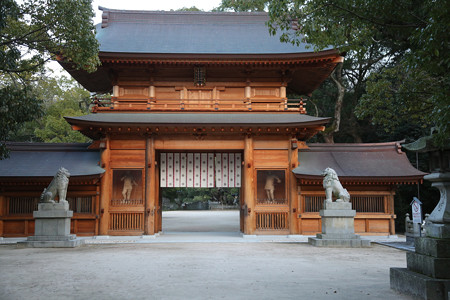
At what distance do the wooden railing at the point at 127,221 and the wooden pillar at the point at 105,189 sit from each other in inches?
11.8

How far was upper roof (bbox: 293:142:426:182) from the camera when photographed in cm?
1627

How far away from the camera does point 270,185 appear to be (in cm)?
1675

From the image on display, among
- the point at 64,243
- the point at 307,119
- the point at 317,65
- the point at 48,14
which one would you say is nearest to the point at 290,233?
the point at 307,119

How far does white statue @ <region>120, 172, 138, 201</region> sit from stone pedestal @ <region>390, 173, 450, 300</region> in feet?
39.6

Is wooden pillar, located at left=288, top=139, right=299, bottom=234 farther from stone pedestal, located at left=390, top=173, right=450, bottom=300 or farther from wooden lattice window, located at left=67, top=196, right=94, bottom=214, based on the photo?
stone pedestal, located at left=390, top=173, right=450, bottom=300

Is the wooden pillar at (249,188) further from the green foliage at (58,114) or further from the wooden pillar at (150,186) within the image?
the green foliage at (58,114)

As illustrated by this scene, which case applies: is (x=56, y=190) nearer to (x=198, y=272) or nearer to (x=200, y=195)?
(x=198, y=272)

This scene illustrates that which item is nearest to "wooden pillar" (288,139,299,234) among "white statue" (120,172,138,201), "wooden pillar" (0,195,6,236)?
"white statue" (120,172,138,201)

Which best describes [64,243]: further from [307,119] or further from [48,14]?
[307,119]

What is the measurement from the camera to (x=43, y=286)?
700 centimetres

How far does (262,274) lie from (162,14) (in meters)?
17.6

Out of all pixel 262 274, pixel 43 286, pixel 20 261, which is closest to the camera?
pixel 43 286

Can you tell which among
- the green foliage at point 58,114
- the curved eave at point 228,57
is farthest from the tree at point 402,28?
the green foliage at point 58,114

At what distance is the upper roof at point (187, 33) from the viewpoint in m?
18.4
